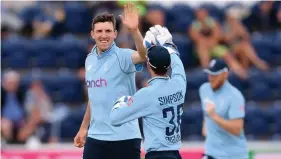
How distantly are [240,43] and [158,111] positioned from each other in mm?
8267

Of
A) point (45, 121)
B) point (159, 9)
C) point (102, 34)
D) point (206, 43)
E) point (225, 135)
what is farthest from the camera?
point (159, 9)

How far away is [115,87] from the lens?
7.05 metres

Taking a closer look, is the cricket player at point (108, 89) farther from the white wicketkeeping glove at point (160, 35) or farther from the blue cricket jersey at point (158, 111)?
the blue cricket jersey at point (158, 111)

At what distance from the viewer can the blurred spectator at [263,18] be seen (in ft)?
50.4

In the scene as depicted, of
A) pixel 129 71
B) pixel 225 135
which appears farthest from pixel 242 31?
pixel 129 71

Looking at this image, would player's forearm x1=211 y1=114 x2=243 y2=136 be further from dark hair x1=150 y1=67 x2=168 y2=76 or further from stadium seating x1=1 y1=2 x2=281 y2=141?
stadium seating x1=1 y1=2 x2=281 y2=141

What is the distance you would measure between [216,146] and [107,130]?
182 cm

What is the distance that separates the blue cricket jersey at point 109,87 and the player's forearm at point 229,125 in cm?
129

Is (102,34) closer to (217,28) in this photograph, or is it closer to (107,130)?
(107,130)

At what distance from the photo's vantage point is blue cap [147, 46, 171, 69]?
6.39m

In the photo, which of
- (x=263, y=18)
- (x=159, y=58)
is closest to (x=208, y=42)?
(x=263, y=18)

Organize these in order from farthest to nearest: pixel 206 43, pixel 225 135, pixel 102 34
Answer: pixel 206 43 → pixel 225 135 → pixel 102 34

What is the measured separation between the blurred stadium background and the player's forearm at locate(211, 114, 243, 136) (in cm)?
332

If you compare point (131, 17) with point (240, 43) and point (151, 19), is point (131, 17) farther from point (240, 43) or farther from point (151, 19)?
point (151, 19)
